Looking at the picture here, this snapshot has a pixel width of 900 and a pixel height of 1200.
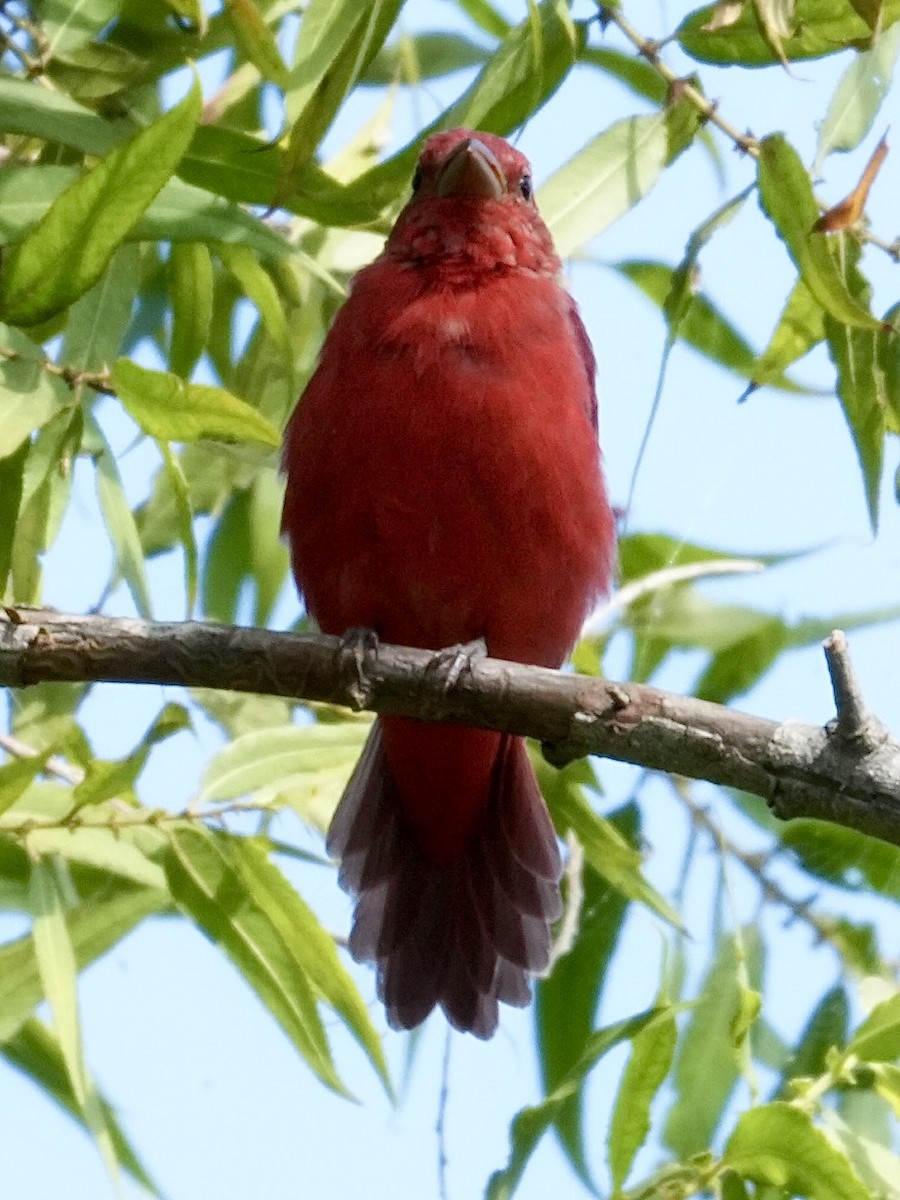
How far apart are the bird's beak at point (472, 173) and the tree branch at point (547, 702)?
165cm

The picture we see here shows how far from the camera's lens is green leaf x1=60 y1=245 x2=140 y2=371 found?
11.1 feet

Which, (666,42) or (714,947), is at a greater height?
(666,42)

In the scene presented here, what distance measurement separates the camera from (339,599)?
3918 mm

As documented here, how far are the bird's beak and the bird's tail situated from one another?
1.35 metres

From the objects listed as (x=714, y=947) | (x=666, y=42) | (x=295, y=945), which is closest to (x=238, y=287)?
(x=666, y=42)

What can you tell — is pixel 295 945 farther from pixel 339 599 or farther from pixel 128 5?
pixel 128 5

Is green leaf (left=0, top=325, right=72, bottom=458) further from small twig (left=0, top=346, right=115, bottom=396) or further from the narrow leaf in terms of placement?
the narrow leaf

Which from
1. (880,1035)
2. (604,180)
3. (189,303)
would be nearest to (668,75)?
(604,180)

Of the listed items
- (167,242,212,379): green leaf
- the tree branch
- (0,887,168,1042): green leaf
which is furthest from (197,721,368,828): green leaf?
(167,242,212,379): green leaf

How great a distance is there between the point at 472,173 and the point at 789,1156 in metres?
2.43

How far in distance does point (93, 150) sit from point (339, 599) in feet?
3.62

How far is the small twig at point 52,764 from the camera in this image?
12.2ft

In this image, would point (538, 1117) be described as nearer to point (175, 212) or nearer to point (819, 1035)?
point (819, 1035)

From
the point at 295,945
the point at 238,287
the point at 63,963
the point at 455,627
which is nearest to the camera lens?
the point at 63,963
